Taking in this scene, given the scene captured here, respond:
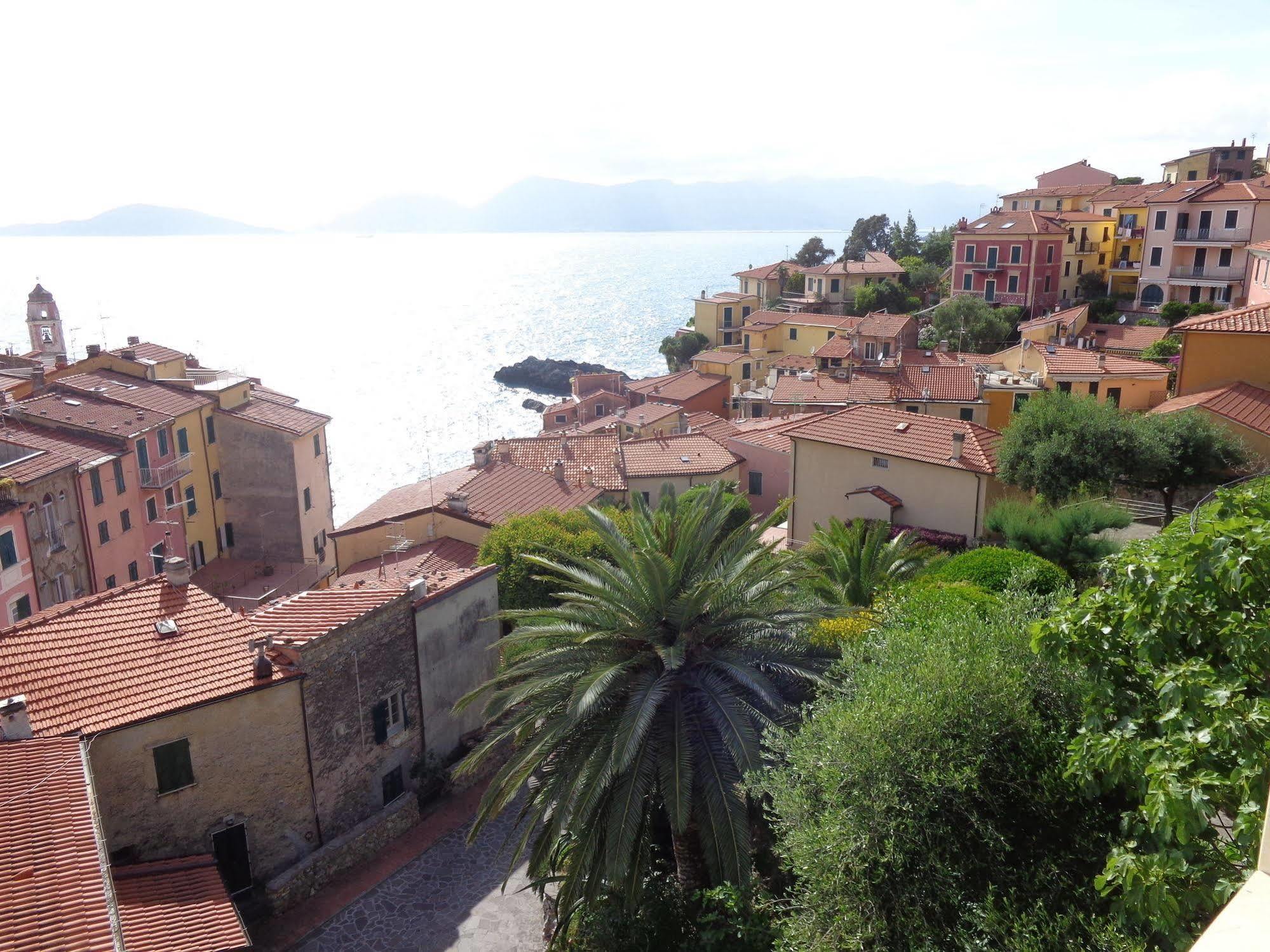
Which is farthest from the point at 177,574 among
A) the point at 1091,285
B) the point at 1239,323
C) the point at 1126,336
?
the point at 1091,285

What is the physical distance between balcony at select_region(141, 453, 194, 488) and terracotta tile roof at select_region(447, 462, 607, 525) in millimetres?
10976

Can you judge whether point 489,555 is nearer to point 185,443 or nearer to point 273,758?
point 273,758

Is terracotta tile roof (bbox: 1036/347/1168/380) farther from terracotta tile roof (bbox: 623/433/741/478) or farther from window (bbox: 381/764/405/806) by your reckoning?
window (bbox: 381/764/405/806)

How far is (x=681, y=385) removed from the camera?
6906 cm

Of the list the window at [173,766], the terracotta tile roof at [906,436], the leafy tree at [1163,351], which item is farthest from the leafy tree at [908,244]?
the window at [173,766]

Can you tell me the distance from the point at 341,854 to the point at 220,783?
281 centimetres

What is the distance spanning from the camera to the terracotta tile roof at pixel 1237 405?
2573 centimetres

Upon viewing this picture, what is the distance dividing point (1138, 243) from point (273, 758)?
65911 millimetres

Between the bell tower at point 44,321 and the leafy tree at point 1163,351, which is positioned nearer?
the leafy tree at point 1163,351

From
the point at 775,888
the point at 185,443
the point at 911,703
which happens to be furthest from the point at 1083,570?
the point at 185,443

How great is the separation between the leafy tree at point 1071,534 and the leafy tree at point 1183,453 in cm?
278

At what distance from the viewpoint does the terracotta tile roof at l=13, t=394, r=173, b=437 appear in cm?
3041

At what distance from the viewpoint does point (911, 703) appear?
30.3 ft

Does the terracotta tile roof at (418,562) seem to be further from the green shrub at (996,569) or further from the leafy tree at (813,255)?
the leafy tree at (813,255)
